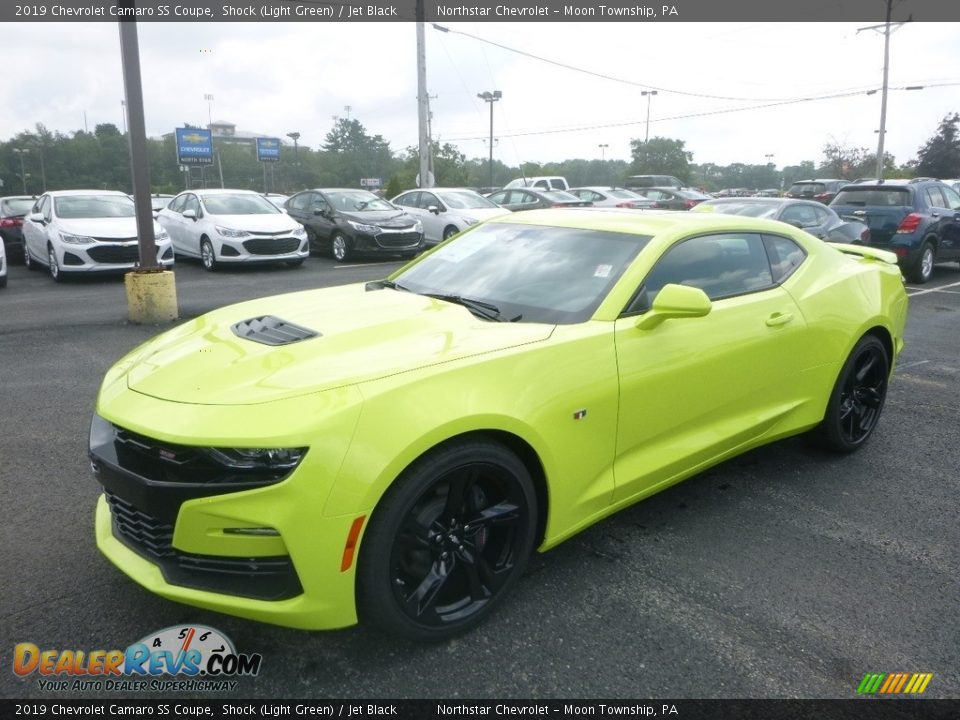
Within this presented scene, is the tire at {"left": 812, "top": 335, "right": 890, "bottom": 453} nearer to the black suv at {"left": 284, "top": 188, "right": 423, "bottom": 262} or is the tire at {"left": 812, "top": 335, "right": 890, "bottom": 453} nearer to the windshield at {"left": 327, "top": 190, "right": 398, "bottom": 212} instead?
the black suv at {"left": 284, "top": 188, "right": 423, "bottom": 262}

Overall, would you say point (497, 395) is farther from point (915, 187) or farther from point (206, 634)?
point (915, 187)

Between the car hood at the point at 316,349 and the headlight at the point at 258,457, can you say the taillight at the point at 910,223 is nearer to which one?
the car hood at the point at 316,349

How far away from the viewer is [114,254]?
11.8 meters

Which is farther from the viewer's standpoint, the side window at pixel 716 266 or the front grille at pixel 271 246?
the front grille at pixel 271 246

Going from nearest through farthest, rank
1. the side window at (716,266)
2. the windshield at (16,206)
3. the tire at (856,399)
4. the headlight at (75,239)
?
the side window at (716,266), the tire at (856,399), the headlight at (75,239), the windshield at (16,206)

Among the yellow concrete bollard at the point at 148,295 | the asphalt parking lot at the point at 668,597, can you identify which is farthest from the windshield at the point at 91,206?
the asphalt parking lot at the point at 668,597

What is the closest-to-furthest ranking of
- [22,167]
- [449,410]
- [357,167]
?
[449,410], [22,167], [357,167]

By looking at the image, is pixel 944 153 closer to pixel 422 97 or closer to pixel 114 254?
pixel 422 97

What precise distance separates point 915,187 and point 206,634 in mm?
13497

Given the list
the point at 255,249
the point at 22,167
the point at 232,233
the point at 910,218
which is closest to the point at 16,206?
the point at 232,233

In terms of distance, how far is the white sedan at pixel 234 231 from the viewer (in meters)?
13.3

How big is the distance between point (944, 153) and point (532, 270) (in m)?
62.1

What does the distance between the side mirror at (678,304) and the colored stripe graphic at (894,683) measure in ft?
4.74

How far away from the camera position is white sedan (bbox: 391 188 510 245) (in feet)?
53.3
